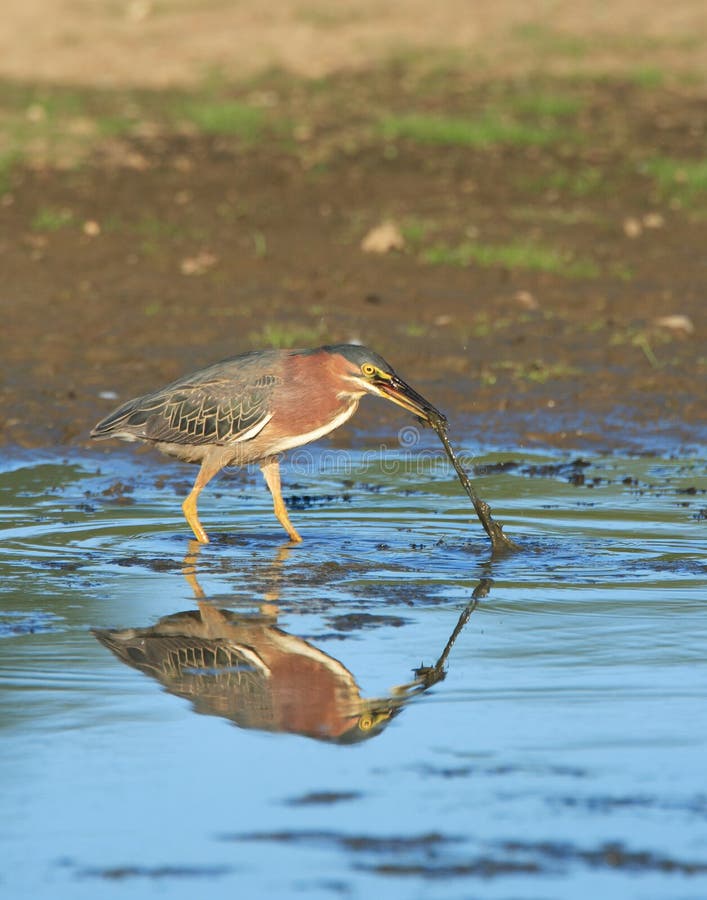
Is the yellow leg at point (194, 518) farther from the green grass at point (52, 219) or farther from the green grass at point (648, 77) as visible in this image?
the green grass at point (648, 77)

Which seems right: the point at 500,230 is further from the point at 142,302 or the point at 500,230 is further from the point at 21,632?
the point at 21,632

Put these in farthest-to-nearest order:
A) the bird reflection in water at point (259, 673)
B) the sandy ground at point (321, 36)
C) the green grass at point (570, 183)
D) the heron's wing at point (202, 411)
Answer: the sandy ground at point (321, 36) < the green grass at point (570, 183) < the heron's wing at point (202, 411) < the bird reflection in water at point (259, 673)

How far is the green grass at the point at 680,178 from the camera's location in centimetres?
1534

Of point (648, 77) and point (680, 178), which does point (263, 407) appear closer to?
point (680, 178)

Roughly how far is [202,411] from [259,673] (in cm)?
270

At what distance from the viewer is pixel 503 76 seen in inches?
768

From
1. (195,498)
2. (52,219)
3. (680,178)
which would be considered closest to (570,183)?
(680,178)

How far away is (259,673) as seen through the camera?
5555 millimetres

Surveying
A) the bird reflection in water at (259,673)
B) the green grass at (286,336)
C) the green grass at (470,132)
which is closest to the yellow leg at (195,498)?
the bird reflection in water at (259,673)

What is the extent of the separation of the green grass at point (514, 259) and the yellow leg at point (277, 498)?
531cm

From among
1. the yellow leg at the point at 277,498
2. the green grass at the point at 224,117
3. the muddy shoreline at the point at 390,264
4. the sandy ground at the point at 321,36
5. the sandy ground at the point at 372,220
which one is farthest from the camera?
the sandy ground at the point at 321,36

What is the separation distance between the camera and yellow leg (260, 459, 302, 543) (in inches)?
303

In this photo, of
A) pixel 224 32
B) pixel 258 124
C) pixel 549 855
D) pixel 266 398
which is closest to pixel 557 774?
pixel 549 855

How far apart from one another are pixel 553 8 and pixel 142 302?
41.3 feet
